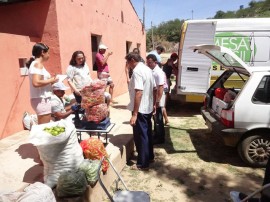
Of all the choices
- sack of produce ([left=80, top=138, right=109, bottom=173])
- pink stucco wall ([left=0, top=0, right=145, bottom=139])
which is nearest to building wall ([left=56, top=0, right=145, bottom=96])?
pink stucco wall ([left=0, top=0, right=145, bottom=139])

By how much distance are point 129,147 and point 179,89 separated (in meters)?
2.99

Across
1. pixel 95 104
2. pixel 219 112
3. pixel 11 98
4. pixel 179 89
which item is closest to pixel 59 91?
pixel 95 104

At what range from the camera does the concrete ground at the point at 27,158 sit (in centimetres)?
333

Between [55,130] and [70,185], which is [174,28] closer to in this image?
[55,130]

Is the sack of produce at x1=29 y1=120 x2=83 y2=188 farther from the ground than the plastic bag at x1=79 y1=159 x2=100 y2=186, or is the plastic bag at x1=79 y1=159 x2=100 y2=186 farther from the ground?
the sack of produce at x1=29 y1=120 x2=83 y2=188

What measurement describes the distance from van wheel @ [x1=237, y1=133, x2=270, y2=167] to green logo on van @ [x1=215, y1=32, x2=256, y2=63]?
10.8 ft

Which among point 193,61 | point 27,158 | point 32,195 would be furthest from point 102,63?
point 32,195

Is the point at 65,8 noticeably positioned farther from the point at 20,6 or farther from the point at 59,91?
the point at 59,91

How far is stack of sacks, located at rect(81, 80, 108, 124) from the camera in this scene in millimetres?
4039

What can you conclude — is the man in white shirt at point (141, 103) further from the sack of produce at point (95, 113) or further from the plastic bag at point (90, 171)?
the plastic bag at point (90, 171)

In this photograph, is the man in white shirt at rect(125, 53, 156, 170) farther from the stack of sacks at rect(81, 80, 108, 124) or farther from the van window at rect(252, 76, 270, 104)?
the van window at rect(252, 76, 270, 104)

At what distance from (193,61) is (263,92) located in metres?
2.96

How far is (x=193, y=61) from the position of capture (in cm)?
699

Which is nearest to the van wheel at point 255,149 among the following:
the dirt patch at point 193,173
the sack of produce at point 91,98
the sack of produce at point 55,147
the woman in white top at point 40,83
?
the dirt patch at point 193,173
